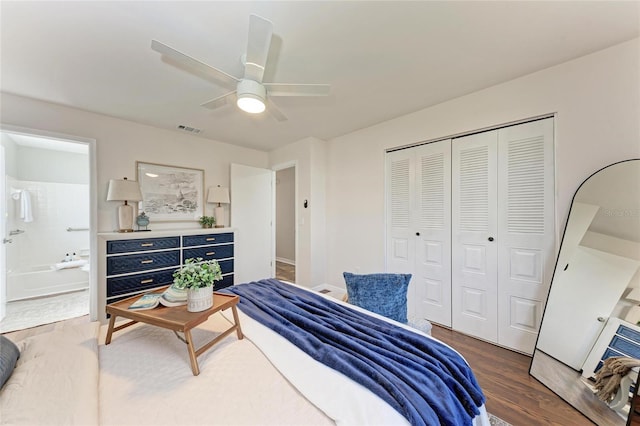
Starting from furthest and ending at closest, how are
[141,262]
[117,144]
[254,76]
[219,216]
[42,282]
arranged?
[219,216]
[42,282]
[117,144]
[141,262]
[254,76]

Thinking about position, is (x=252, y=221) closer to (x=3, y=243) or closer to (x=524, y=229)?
(x=3, y=243)

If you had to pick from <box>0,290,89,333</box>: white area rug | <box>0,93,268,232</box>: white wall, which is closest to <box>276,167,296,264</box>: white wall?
<box>0,93,268,232</box>: white wall

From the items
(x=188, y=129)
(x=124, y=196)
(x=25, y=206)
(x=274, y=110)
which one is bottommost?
(x=25, y=206)

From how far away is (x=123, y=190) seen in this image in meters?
2.91

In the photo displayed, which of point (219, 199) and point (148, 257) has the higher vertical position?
point (219, 199)

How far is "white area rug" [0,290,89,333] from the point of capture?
274 cm

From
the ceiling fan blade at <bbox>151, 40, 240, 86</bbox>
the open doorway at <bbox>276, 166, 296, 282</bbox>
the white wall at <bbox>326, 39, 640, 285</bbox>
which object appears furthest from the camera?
the open doorway at <bbox>276, 166, 296, 282</bbox>

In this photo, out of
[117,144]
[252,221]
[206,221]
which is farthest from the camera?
[252,221]

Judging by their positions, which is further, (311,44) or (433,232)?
(433,232)

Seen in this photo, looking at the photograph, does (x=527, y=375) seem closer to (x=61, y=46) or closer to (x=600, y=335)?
(x=600, y=335)

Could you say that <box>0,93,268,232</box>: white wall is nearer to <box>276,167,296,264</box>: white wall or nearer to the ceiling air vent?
the ceiling air vent

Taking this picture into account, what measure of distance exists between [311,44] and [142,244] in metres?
2.87

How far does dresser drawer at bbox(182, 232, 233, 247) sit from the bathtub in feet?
7.40

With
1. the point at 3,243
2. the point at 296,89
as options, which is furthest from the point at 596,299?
the point at 3,243
